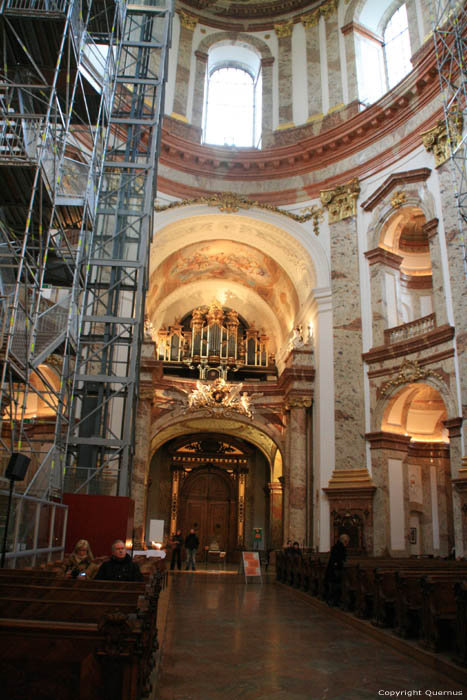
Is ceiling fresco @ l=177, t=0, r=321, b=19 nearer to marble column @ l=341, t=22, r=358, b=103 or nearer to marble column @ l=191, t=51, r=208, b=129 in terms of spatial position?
marble column @ l=191, t=51, r=208, b=129

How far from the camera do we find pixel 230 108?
22703 millimetres

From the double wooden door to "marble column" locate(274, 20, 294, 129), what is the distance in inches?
568

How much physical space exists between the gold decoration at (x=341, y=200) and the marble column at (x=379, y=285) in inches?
75.1

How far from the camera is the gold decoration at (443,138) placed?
1428 cm

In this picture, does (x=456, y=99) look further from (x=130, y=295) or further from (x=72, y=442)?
(x=72, y=442)

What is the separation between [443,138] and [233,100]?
1035cm

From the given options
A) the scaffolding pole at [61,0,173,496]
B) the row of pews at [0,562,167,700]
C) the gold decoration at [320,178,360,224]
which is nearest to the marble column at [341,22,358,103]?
the gold decoration at [320,178,360,224]

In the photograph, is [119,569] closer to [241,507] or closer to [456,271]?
[456,271]

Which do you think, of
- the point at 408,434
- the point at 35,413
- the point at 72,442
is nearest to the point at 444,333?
the point at 408,434

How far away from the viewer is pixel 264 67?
22094mm

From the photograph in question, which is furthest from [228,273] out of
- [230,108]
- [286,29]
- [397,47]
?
[397,47]

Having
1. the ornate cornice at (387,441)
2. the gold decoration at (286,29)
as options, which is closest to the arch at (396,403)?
the ornate cornice at (387,441)

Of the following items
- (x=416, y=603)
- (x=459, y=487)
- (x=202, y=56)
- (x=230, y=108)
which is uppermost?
(x=202, y=56)

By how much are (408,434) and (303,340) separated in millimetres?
4970
